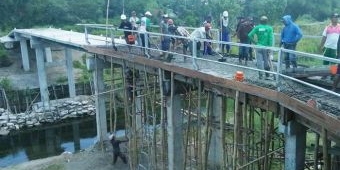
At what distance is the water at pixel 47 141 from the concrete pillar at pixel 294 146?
63.1ft

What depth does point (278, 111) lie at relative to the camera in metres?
9.62

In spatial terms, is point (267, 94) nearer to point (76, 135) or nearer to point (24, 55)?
point (76, 135)

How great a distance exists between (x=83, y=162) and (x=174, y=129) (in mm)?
7000

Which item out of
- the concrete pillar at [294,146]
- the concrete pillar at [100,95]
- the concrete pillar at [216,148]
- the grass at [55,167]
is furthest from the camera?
the concrete pillar at [100,95]

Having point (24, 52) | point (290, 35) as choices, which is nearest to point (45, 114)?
point (24, 52)

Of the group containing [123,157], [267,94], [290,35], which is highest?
[290,35]

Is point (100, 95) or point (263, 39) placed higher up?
point (263, 39)

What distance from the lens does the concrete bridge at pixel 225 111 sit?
8820 mm

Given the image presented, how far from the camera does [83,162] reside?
65.0 ft

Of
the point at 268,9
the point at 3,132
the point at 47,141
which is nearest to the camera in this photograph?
the point at 47,141

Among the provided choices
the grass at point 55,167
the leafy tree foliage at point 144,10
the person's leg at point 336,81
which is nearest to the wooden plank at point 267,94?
the person's leg at point 336,81

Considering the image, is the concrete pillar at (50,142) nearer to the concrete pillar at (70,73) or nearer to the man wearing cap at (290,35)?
the concrete pillar at (70,73)

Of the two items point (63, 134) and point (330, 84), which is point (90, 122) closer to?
point (63, 134)

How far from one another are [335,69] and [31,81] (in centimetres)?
3239
